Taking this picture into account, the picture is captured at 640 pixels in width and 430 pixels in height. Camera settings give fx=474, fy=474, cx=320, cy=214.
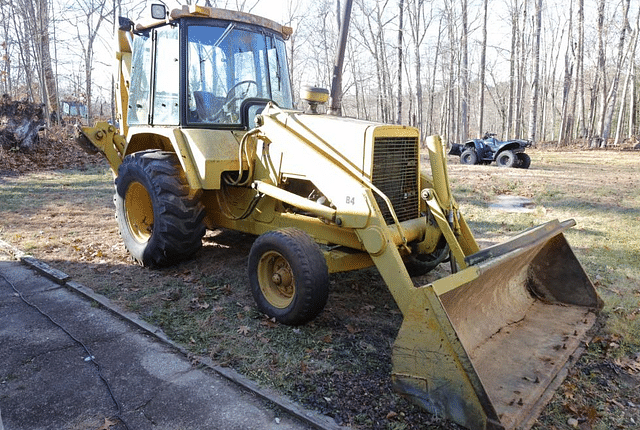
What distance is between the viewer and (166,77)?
5.54 metres

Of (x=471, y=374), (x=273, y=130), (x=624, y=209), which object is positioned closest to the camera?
(x=471, y=374)

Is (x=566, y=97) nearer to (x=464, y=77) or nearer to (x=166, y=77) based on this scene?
(x=464, y=77)

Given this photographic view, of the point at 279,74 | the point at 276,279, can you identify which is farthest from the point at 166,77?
the point at 276,279

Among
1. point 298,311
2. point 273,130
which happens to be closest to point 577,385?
point 298,311

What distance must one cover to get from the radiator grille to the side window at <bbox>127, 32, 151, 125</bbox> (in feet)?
10.4

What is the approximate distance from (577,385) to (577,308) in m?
1.19

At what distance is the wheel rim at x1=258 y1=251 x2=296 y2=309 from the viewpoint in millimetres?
4254

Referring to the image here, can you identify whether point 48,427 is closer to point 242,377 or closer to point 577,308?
point 242,377

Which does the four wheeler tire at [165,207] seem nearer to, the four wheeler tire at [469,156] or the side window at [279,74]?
the side window at [279,74]

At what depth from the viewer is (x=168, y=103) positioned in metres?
5.52

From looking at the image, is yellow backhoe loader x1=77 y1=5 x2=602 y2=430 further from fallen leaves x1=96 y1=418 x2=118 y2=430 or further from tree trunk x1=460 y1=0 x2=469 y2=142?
tree trunk x1=460 y1=0 x2=469 y2=142

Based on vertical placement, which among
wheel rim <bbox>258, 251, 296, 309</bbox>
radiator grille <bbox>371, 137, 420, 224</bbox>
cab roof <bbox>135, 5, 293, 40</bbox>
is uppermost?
cab roof <bbox>135, 5, 293, 40</bbox>

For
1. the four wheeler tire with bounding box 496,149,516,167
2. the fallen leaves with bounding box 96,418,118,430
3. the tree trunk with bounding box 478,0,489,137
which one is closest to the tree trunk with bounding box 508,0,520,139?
the tree trunk with bounding box 478,0,489,137

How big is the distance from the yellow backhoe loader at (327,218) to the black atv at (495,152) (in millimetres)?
11783
